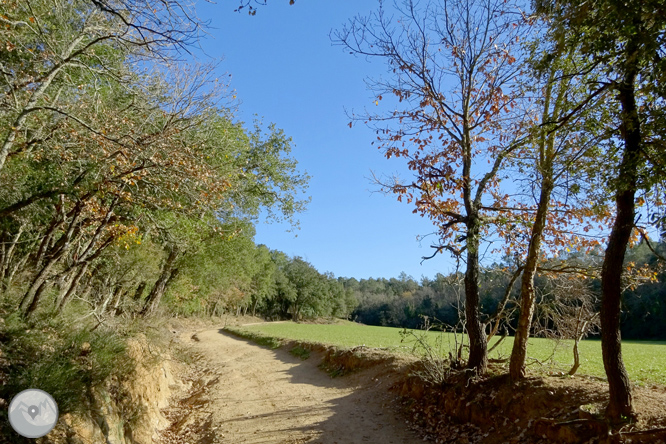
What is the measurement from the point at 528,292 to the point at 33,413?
28.2 ft

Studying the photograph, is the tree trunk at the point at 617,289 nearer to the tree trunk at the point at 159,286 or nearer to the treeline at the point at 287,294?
the tree trunk at the point at 159,286

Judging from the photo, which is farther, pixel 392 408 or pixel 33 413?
pixel 392 408

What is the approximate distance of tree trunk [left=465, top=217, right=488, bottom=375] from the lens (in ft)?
27.0

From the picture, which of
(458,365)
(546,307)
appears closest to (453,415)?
(458,365)

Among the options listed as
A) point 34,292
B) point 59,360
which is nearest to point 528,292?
point 59,360

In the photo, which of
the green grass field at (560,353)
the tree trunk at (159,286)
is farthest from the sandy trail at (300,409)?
the tree trunk at (159,286)

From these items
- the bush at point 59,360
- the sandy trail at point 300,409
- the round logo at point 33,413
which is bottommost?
the sandy trail at point 300,409

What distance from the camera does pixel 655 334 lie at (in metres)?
41.1

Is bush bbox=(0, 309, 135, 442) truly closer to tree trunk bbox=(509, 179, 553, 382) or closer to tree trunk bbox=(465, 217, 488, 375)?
tree trunk bbox=(465, 217, 488, 375)

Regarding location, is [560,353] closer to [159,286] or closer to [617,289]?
[617,289]

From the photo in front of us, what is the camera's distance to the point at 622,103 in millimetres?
5023

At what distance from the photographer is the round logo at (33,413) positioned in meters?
4.71

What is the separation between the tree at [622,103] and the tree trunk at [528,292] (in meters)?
2.17

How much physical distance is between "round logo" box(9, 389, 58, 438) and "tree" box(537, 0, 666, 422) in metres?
7.69
